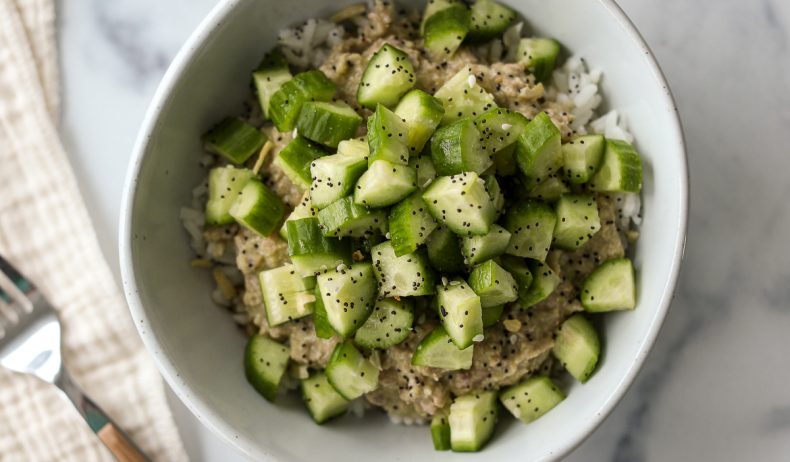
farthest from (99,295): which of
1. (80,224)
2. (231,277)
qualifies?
(231,277)

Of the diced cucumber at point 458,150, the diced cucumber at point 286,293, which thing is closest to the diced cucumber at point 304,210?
the diced cucumber at point 286,293

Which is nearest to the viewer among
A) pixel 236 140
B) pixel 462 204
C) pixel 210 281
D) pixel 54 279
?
pixel 462 204

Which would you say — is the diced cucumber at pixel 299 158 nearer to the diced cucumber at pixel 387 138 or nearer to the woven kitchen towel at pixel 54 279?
the diced cucumber at pixel 387 138

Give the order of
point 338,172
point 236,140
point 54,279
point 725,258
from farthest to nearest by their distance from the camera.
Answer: point 54,279, point 725,258, point 236,140, point 338,172

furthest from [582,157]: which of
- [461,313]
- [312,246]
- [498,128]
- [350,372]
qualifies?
[350,372]

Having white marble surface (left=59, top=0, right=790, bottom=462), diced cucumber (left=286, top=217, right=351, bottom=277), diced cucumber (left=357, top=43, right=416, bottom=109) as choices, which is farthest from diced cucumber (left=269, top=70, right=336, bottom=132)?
white marble surface (left=59, top=0, right=790, bottom=462)

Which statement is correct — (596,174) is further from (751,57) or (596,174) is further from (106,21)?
(106,21)

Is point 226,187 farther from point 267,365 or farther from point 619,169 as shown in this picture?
point 619,169
